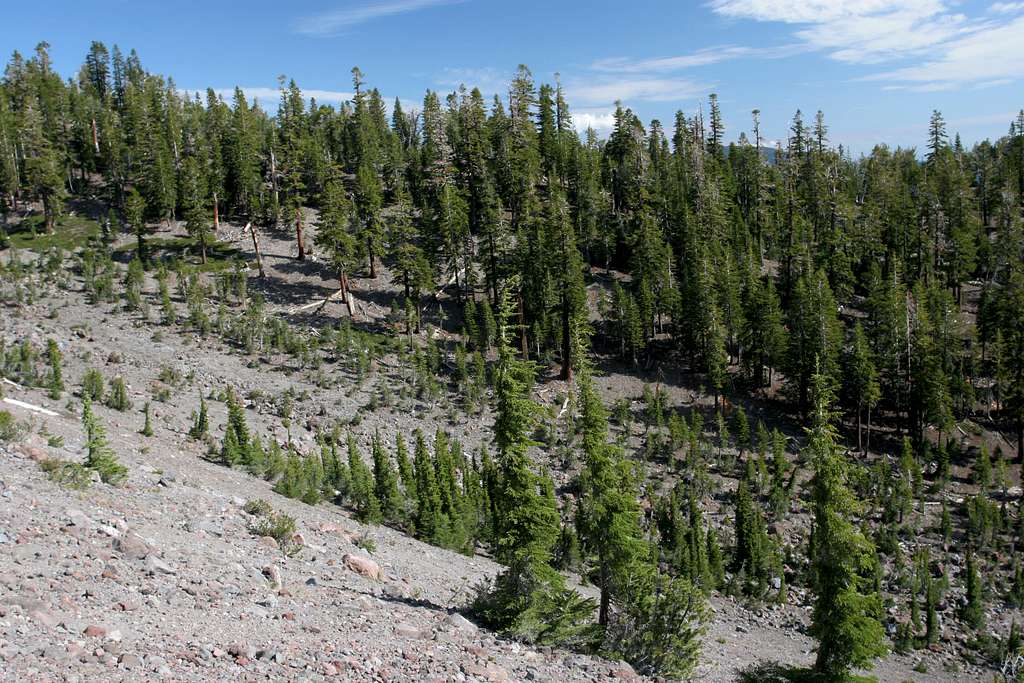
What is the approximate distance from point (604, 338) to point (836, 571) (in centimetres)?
4404

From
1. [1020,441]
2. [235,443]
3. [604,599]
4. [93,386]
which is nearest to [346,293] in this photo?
[93,386]

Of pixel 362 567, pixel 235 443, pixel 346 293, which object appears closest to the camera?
pixel 362 567

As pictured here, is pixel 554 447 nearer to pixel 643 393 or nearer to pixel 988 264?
pixel 643 393

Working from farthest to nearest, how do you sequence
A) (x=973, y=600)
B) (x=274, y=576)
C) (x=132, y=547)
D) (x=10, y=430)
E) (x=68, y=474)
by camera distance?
(x=973, y=600) → (x=10, y=430) → (x=68, y=474) → (x=274, y=576) → (x=132, y=547)

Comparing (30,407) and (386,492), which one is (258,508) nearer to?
(386,492)

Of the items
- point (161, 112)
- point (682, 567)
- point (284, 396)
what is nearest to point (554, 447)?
point (682, 567)

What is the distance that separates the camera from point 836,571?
19.7 metres

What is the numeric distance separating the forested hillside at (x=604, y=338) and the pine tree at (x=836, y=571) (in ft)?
0.28

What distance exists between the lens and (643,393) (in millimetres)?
55938

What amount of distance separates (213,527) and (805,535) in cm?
3276

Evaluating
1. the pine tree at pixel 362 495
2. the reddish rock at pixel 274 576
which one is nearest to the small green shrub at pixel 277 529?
the reddish rock at pixel 274 576

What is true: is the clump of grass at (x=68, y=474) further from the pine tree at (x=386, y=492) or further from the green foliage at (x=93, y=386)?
the green foliage at (x=93, y=386)

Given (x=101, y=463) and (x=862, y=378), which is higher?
(x=101, y=463)

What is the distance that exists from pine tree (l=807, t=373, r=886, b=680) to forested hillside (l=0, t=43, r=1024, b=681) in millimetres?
85
